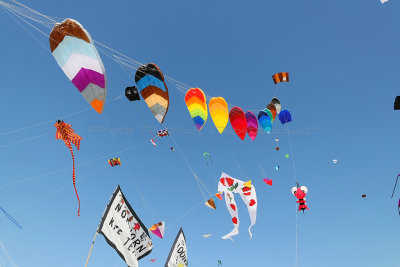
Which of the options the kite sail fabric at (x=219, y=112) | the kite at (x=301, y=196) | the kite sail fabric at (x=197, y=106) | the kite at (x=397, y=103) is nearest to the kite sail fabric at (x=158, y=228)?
the kite sail fabric at (x=197, y=106)

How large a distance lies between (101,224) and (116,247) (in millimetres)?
597

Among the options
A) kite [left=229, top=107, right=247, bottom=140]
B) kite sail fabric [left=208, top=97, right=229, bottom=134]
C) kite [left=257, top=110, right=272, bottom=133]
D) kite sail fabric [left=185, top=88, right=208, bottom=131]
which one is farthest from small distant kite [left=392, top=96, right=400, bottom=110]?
kite sail fabric [left=185, top=88, right=208, bottom=131]

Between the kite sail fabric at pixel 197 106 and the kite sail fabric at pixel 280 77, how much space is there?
430 cm

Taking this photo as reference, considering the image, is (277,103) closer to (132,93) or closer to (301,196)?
(301,196)

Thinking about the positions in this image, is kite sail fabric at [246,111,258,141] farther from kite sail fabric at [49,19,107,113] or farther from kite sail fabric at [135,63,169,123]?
kite sail fabric at [49,19,107,113]

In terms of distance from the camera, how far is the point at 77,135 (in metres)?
8.05

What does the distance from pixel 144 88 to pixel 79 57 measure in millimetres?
3238

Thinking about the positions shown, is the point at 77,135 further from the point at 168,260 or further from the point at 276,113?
the point at 276,113

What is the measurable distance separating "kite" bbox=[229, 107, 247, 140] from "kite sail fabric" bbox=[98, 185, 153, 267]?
27.0 ft

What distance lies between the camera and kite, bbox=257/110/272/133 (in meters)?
13.7

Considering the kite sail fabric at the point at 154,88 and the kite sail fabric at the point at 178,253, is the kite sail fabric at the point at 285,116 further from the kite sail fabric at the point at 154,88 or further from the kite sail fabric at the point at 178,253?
the kite sail fabric at the point at 178,253

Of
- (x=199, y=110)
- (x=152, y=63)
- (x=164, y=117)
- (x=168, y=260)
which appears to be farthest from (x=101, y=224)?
(x=199, y=110)

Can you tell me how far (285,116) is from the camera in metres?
15.2

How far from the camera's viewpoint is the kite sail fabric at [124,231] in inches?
206
